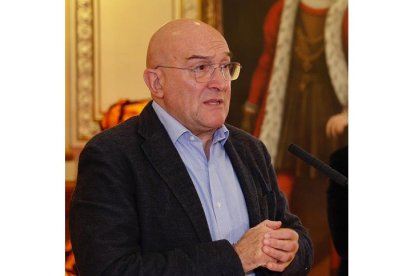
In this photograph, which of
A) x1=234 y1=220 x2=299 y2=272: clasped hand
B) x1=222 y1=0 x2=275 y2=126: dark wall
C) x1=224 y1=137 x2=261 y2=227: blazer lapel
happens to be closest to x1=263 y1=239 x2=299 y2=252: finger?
x1=234 y1=220 x2=299 y2=272: clasped hand

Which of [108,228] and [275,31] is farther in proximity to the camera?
[275,31]

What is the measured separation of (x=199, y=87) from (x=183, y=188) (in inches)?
9.3

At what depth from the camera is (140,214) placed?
117cm

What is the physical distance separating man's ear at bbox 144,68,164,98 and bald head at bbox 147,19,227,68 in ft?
0.09

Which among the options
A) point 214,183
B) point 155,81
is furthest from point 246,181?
point 155,81

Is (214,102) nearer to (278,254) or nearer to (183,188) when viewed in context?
(183,188)

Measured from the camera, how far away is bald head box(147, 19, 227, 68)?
4.33 feet
